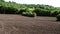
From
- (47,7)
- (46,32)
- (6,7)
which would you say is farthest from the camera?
(47,7)

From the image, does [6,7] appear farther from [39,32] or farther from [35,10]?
[39,32]

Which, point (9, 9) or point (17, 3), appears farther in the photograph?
point (17, 3)

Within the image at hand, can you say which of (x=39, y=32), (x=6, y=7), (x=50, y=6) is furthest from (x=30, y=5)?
(x=39, y=32)

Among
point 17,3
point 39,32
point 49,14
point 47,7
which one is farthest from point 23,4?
point 39,32

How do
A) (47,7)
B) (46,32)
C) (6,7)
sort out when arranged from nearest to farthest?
(46,32) → (6,7) → (47,7)

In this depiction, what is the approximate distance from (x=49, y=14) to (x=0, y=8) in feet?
25.1

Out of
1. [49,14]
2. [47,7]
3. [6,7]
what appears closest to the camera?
[49,14]

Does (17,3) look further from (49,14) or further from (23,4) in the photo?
(49,14)

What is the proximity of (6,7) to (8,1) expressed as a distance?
495 centimetres

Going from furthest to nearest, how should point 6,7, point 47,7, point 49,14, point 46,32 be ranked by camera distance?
point 47,7
point 6,7
point 49,14
point 46,32

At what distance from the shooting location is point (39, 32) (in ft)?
45.9

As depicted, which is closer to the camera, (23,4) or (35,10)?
(35,10)

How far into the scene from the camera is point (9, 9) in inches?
1312

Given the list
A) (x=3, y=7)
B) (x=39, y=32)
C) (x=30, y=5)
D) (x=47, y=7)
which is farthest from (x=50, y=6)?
(x=39, y=32)
